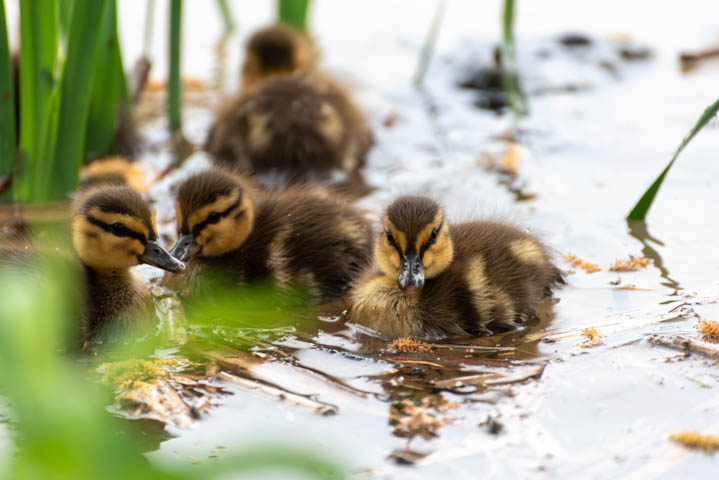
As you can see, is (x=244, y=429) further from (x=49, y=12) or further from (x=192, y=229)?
(x=49, y=12)

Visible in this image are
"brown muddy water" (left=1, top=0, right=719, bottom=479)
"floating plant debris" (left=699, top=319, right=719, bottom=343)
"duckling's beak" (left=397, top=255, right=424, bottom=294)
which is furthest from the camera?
A: "duckling's beak" (left=397, top=255, right=424, bottom=294)

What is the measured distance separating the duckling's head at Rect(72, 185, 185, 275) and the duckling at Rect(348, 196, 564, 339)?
651 mm

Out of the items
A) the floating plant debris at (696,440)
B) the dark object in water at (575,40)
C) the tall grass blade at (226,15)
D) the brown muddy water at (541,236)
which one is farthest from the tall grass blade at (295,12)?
the floating plant debris at (696,440)

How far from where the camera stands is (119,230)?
2.94 meters

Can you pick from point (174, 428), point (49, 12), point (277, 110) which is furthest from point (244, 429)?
point (277, 110)

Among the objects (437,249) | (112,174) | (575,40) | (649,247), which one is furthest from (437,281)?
(575,40)

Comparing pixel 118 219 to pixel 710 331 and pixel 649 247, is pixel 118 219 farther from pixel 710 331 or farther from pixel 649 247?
pixel 649 247

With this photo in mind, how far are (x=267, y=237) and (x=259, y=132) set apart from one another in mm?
1420

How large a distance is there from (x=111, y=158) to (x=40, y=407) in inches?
156

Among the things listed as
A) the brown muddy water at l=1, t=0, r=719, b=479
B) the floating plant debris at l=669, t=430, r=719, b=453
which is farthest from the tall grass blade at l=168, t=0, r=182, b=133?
the floating plant debris at l=669, t=430, r=719, b=453

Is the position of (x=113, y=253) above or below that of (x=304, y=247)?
above

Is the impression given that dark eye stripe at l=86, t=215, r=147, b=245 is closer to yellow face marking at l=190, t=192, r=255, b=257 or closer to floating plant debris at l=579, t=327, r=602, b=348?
yellow face marking at l=190, t=192, r=255, b=257

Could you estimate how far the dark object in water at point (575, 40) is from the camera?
6812 mm

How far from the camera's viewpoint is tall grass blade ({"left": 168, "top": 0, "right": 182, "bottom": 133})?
177 inches
